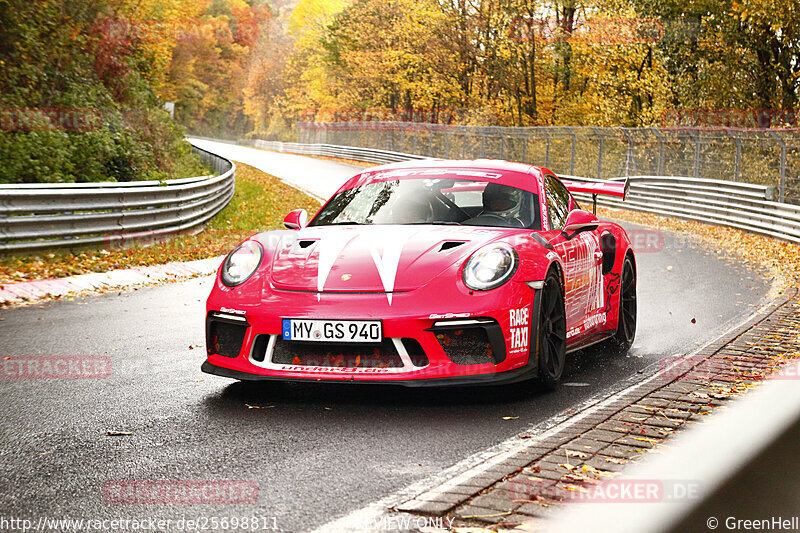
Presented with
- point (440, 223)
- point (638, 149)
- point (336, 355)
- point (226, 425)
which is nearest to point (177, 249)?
A: point (440, 223)

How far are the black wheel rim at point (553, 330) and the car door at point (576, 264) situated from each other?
16cm

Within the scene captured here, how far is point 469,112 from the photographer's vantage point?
5419 cm

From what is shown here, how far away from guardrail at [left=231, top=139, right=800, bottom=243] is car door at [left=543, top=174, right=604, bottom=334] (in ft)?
41.0

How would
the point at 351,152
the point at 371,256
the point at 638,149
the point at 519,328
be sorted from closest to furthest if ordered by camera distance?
1. the point at 519,328
2. the point at 371,256
3. the point at 638,149
4. the point at 351,152

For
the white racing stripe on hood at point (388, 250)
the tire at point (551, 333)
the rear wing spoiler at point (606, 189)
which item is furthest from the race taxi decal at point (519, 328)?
the rear wing spoiler at point (606, 189)

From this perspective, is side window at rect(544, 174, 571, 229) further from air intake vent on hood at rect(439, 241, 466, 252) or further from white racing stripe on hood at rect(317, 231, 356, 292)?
white racing stripe on hood at rect(317, 231, 356, 292)

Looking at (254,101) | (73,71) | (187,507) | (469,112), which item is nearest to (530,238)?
(187,507)

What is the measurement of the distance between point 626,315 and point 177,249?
9543mm

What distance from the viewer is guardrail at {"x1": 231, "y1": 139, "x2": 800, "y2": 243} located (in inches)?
778

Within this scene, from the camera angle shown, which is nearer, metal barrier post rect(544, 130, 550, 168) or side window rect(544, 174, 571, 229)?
side window rect(544, 174, 571, 229)

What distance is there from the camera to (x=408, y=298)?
534 centimetres

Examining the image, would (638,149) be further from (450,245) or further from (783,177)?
(450,245)

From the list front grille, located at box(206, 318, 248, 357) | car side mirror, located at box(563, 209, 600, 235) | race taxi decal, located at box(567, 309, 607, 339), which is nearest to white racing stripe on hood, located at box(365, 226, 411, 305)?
front grille, located at box(206, 318, 248, 357)

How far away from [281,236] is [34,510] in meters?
2.90
